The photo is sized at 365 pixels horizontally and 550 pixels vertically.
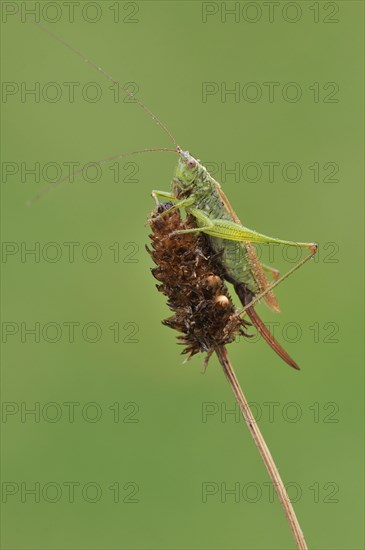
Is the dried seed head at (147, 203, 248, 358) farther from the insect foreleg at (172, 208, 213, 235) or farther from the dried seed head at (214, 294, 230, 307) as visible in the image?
the insect foreleg at (172, 208, 213, 235)

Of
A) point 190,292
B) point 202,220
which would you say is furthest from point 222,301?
point 202,220

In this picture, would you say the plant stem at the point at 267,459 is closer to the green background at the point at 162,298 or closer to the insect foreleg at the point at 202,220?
the insect foreleg at the point at 202,220

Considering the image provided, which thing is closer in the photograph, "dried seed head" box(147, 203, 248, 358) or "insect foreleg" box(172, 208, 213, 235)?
"dried seed head" box(147, 203, 248, 358)

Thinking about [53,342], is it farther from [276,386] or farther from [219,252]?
[219,252]

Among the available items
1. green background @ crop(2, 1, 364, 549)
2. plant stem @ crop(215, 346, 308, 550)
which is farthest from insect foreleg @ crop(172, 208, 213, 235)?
green background @ crop(2, 1, 364, 549)

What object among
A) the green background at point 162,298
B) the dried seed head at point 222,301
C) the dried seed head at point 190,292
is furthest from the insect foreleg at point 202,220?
the green background at point 162,298

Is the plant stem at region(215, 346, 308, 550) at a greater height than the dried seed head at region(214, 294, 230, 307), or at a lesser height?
lesser

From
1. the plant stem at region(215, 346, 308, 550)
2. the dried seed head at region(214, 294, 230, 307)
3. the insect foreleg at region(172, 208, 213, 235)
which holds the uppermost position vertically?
the insect foreleg at region(172, 208, 213, 235)
